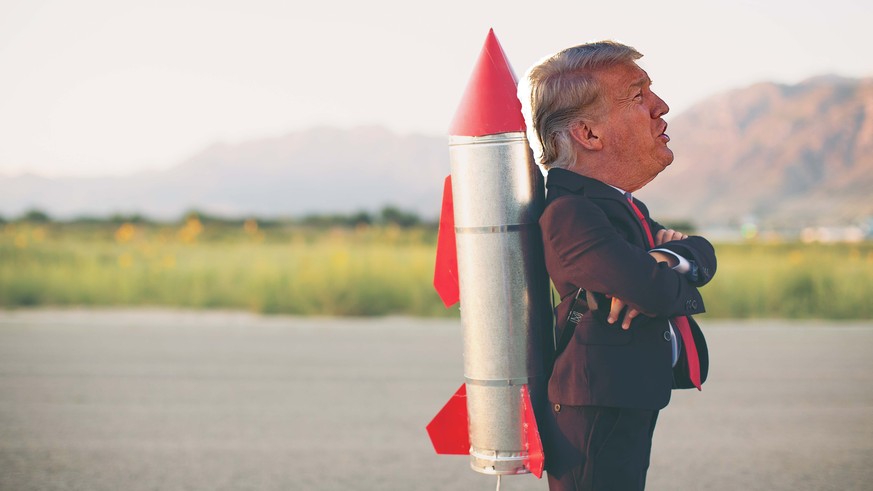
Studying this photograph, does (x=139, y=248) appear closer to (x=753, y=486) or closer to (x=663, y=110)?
(x=753, y=486)

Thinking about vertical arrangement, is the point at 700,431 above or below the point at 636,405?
below

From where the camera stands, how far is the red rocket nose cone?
2.42 m

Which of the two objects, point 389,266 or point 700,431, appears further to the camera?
point 389,266

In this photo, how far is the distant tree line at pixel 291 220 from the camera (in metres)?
41.4

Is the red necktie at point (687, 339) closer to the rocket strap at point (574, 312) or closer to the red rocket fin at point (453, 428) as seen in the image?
the rocket strap at point (574, 312)

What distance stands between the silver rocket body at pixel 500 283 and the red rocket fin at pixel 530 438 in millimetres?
13

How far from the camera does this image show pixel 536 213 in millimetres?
2449

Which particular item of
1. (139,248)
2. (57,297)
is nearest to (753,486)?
(57,297)

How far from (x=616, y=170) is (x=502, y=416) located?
0.70 m

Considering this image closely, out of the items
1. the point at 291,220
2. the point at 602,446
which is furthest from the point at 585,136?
the point at 291,220

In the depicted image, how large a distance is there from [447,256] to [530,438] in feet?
1.76

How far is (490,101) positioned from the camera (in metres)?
2.46

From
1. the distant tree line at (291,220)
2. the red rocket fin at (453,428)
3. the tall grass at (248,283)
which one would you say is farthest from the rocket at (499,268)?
the distant tree line at (291,220)

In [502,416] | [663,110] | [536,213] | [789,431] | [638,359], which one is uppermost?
[663,110]
